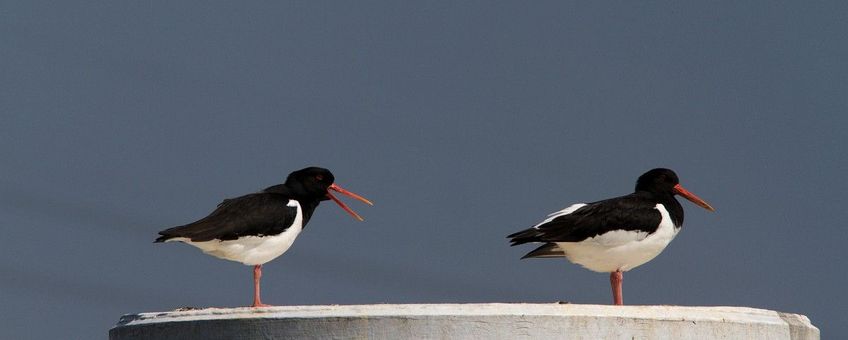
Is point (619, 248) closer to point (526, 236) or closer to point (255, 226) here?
point (526, 236)

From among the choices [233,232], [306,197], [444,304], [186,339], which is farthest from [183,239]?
[444,304]

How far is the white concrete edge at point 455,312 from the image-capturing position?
7.74m

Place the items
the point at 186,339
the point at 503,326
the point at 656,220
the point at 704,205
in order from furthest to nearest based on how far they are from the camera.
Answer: the point at 704,205 < the point at 656,220 < the point at 186,339 < the point at 503,326

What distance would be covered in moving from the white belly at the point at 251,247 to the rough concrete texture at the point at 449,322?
2.61 metres

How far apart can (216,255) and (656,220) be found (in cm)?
443

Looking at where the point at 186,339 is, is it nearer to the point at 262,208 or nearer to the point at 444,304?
the point at 444,304

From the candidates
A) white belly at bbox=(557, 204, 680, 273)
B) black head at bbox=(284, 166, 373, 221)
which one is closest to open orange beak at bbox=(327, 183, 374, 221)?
black head at bbox=(284, 166, 373, 221)

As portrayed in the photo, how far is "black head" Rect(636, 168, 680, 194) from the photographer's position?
37.5 feet

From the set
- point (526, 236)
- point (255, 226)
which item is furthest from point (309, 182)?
point (526, 236)

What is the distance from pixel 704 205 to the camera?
11844 millimetres

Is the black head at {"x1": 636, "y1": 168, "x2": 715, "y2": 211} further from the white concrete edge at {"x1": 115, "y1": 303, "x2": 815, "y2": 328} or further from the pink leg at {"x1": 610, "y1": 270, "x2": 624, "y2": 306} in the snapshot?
the white concrete edge at {"x1": 115, "y1": 303, "x2": 815, "y2": 328}

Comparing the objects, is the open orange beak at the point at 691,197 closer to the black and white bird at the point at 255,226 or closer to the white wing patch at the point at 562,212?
the white wing patch at the point at 562,212

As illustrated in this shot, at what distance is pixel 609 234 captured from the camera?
1055 centimetres

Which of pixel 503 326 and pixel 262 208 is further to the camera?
pixel 262 208
